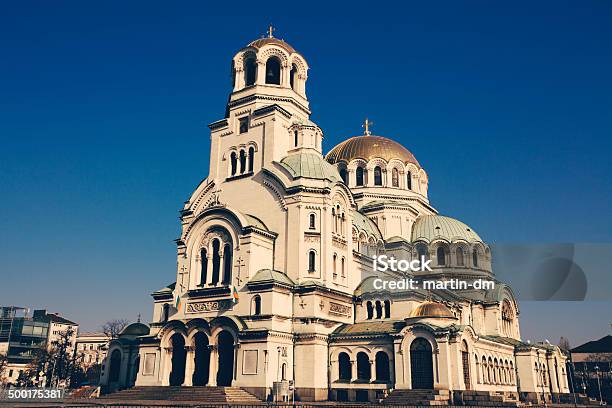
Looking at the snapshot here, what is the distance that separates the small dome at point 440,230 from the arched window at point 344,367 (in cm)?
2027

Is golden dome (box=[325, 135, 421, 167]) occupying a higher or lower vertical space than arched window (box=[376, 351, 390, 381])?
higher

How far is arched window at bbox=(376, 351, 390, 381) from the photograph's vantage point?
39812 millimetres

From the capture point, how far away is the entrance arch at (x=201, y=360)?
4172 cm

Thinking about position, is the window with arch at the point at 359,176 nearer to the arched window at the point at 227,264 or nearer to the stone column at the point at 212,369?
the arched window at the point at 227,264

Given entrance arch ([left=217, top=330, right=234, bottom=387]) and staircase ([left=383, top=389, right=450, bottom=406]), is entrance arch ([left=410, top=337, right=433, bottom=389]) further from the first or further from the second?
entrance arch ([left=217, top=330, right=234, bottom=387])

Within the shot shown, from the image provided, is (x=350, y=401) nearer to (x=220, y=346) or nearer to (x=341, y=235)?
(x=220, y=346)

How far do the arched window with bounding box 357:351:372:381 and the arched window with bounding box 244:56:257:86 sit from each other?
25354 millimetres

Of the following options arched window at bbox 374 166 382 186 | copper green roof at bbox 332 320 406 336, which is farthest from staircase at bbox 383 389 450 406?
arched window at bbox 374 166 382 186

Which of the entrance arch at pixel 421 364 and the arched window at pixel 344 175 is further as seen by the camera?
the arched window at pixel 344 175

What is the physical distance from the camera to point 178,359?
43.2m

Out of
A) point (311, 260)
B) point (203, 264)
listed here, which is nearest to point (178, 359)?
point (203, 264)

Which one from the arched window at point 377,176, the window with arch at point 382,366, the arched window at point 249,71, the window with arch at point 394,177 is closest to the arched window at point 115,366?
the window with arch at point 382,366

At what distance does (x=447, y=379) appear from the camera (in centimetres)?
3688

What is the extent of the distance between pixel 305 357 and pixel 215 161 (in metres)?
18.9
